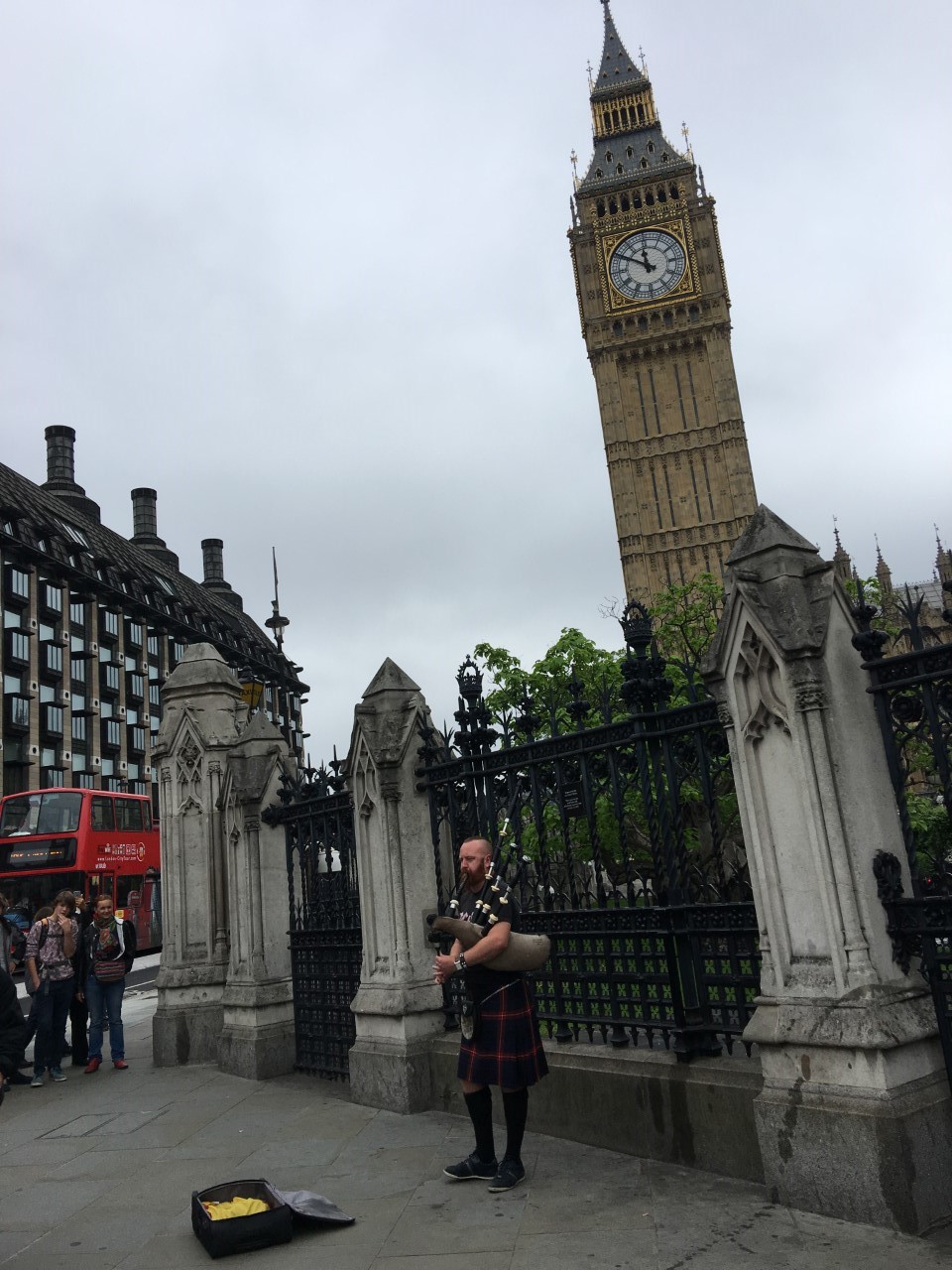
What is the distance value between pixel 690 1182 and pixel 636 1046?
0.94 m

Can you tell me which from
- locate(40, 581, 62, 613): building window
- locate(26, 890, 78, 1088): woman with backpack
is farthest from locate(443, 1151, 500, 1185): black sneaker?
locate(40, 581, 62, 613): building window

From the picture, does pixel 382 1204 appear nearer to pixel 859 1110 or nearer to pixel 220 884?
pixel 859 1110

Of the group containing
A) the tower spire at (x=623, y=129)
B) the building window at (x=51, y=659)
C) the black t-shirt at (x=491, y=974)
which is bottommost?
the black t-shirt at (x=491, y=974)

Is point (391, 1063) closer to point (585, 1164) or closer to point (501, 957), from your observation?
point (585, 1164)

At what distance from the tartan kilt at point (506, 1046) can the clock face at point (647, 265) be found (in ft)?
247

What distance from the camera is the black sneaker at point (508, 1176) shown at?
5051 millimetres

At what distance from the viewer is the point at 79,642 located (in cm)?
6106

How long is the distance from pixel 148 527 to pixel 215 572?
11.7 metres

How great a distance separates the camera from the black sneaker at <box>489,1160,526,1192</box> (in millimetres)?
5051

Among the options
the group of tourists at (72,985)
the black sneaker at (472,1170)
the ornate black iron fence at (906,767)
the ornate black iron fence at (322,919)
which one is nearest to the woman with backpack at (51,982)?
the group of tourists at (72,985)

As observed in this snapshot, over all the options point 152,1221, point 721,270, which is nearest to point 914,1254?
point 152,1221

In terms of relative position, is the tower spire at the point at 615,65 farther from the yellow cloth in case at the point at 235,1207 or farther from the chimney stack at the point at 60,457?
the yellow cloth in case at the point at 235,1207

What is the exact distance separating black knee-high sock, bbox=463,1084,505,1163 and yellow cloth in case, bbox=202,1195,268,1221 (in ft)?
3.58

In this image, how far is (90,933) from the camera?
35.0ft
